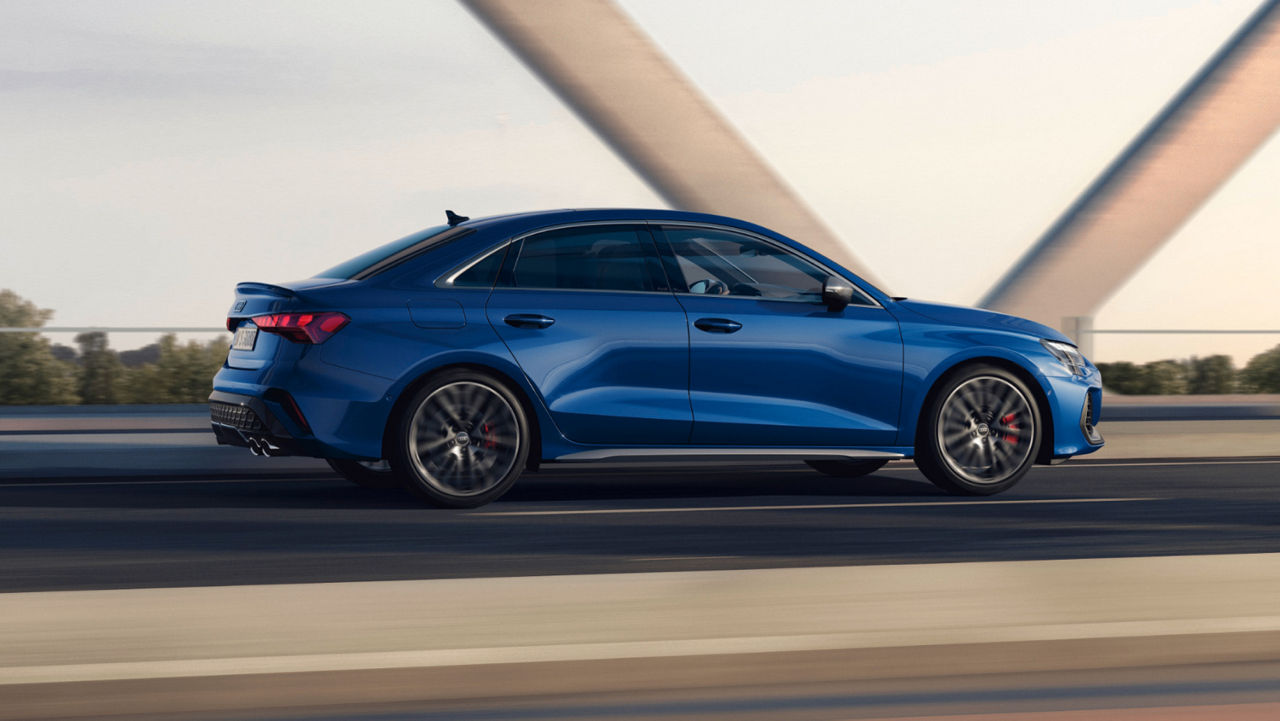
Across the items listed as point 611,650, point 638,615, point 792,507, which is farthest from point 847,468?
point 611,650

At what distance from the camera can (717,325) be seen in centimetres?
899

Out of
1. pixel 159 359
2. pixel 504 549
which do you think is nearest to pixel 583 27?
pixel 159 359

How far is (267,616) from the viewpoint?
190 inches

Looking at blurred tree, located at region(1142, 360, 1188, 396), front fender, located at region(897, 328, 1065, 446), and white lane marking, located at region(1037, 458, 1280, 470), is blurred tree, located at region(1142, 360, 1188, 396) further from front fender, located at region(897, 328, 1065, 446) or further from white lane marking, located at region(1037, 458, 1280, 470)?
front fender, located at region(897, 328, 1065, 446)

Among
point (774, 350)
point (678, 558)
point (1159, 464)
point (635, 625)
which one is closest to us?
point (635, 625)

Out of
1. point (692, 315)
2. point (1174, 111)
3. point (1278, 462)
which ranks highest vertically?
point (1174, 111)

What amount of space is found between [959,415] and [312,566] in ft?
13.9

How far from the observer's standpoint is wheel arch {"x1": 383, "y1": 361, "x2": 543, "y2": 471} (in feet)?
28.1

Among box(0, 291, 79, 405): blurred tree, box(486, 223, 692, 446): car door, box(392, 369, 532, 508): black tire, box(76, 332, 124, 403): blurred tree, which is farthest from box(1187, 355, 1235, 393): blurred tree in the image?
box(392, 369, 532, 508): black tire

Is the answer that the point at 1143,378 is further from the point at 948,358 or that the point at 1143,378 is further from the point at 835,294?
the point at 835,294

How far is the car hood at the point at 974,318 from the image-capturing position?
9.50m

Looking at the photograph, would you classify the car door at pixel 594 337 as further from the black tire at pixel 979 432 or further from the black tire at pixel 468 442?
the black tire at pixel 979 432

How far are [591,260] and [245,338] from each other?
1962 millimetres

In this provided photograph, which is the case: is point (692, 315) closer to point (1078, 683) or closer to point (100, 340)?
point (1078, 683)
